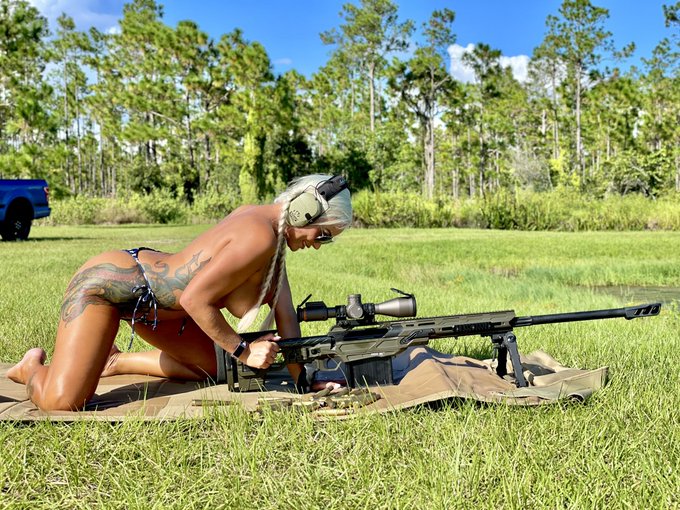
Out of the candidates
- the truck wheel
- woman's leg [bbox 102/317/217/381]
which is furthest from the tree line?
woman's leg [bbox 102/317/217/381]

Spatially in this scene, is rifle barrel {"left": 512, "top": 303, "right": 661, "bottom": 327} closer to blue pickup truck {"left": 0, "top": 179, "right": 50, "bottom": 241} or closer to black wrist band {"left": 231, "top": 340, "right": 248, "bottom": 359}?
black wrist band {"left": 231, "top": 340, "right": 248, "bottom": 359}

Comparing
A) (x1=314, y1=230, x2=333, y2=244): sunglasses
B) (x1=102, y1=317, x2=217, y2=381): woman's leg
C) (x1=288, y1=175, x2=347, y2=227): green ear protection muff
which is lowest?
(x1=102, y1=317, x2=217, y2=381): woman's leg

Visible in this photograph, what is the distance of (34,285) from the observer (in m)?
8.56

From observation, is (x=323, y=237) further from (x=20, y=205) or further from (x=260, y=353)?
(x=20, y=205)

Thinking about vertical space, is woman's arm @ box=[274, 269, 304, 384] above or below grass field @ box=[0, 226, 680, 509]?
above

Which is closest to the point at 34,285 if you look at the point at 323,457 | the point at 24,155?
the point at 323,457

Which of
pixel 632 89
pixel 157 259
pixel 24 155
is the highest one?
pixel 632 89

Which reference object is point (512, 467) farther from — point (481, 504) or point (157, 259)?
point (157, 259)

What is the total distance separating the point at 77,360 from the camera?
11.0ft

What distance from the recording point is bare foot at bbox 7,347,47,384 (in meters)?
3.73

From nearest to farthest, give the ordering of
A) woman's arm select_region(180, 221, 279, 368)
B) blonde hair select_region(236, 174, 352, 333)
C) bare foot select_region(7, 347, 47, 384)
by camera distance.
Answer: woman's arm select_region(180, 221, 279, 368) < blonde hair select_region(236, 174, 352, 333) < bare foot select_region(7, 347, 47, 384)

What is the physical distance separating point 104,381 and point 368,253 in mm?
10606

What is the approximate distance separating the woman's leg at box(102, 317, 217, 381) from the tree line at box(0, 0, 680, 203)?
25.1m

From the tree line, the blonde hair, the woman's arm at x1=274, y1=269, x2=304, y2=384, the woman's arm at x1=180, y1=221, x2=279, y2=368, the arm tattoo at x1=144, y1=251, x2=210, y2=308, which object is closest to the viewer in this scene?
the woman's arm at x1=180, y1=221, x2=279, y2=368
